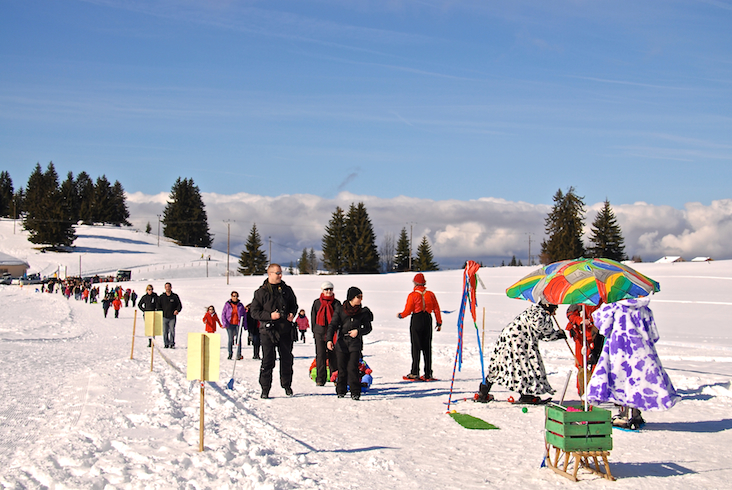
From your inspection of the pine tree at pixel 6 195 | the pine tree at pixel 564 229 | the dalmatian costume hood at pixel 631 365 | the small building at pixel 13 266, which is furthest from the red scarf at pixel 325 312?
the pine tree at pixel 6 195

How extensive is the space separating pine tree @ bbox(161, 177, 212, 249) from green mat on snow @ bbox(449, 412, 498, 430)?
494 ft

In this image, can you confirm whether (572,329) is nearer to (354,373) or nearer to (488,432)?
(488,432)

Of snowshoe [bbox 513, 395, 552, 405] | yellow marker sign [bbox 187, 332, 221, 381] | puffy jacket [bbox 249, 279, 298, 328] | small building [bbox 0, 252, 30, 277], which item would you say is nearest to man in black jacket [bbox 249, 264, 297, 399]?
puffy jacket [bbox 249, 279, 298, 328]

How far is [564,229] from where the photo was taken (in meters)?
91.9

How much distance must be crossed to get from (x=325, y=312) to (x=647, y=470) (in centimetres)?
602

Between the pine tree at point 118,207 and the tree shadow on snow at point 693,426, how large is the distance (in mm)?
170553

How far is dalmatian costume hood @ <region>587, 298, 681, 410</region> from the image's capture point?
8031 mm

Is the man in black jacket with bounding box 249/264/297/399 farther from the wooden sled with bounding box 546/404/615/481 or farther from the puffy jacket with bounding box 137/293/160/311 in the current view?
the puffy jacket with bounding box 137/293/160/311

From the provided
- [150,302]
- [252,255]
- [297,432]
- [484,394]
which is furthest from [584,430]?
[252,255]

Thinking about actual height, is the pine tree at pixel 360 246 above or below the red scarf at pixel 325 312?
→ above

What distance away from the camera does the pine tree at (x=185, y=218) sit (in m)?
154

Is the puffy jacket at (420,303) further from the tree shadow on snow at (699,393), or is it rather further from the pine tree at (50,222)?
the pine tree at (50,222)

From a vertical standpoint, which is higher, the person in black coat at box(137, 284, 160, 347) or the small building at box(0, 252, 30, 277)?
the small building at box(0, 252, 30, 277)

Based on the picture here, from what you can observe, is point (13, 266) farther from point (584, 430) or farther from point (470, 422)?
point (584, 430)
